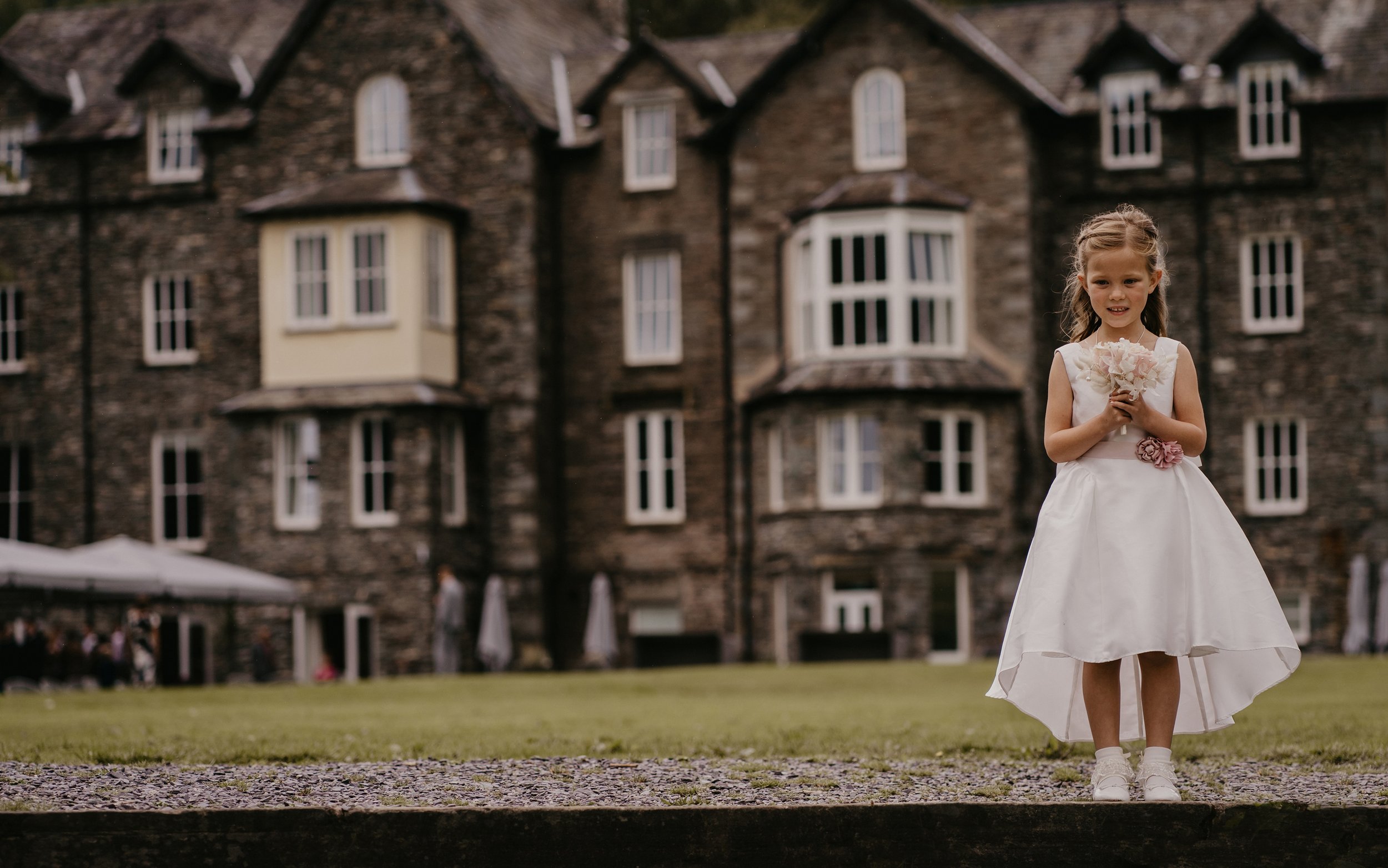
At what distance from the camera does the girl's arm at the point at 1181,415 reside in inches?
275

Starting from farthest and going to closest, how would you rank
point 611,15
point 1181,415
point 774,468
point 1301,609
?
point 611,15
point 774,468
point 1301,609
point 1181,415

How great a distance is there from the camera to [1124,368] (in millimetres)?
6984

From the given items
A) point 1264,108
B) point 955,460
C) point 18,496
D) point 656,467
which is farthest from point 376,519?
point 1264,108

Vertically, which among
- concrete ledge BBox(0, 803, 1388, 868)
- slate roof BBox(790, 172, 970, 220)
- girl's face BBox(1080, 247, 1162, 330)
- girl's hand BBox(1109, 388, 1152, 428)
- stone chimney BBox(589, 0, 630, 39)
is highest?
stone chimney BBox(589, 0, 630, 39)

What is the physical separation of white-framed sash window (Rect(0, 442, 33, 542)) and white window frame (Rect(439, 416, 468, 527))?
927 centimetres

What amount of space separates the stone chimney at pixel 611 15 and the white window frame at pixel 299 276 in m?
11.7

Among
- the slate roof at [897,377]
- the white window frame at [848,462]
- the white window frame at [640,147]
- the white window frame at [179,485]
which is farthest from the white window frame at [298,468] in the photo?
the white window frame at [848,462]

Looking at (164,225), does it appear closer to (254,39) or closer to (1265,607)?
(254,39)

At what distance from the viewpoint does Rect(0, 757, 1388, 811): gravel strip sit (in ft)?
25.5

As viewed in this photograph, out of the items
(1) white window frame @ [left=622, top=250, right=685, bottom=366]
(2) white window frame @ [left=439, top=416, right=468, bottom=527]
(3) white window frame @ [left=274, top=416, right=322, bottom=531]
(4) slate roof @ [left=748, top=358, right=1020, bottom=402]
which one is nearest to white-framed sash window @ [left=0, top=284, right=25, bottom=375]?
(3) white window frame @ [left=274, top=416, right=322, bottom=531]

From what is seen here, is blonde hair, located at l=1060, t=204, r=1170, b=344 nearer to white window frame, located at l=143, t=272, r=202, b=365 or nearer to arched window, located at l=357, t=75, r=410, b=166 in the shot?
arched window, located at l=357, t=75, r=410, b=166

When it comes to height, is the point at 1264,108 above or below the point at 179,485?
above

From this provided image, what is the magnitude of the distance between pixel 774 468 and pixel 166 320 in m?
12.9

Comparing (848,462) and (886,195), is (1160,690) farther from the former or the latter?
(886,195)
